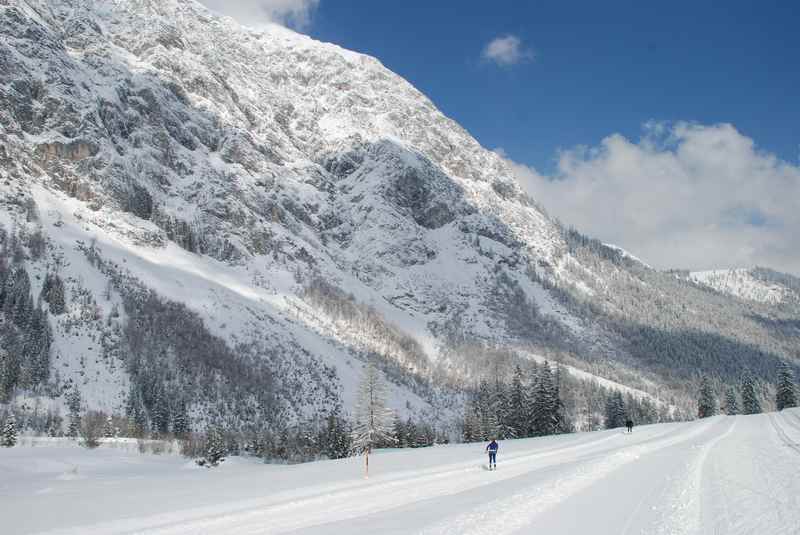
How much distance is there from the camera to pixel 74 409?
85.4 metres

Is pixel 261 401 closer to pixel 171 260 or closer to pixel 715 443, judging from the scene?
pixel 171 260

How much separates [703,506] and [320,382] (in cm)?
12685

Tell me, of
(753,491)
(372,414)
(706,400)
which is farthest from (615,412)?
(753,491)

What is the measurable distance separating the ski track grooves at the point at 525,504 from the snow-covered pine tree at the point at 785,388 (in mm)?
70494

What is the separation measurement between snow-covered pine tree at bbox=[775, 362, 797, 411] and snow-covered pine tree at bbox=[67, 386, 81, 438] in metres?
101

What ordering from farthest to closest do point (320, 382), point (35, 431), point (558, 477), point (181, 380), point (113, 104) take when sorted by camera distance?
point (113, 104) → point (320, 382) → point (181, 380) → point (35, 431) → point (558, 477)

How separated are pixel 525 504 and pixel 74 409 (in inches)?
3489

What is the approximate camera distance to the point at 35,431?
7369 centimetres

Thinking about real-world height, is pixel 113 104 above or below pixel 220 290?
above

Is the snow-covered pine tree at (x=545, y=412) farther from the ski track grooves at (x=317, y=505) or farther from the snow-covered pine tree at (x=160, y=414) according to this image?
the snow-covered pine tree at (x=160, y=414)

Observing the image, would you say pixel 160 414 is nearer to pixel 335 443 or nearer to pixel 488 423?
pixel 335 443

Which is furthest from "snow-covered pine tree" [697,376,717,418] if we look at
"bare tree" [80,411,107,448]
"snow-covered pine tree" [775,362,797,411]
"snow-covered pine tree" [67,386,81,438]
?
"snow-covered pine tree" [67,386,81,438]

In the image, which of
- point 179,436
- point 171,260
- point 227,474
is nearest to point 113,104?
point 171,260

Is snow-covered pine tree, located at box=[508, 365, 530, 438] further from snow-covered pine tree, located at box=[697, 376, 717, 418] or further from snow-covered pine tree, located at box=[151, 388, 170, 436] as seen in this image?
snow-covered pine tree, located at box=[151, 388, 170, 436]
